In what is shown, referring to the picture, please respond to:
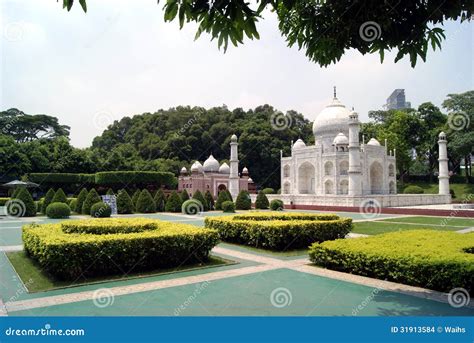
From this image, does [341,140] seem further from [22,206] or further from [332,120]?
[22,206]

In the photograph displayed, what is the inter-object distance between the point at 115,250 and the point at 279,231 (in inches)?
207

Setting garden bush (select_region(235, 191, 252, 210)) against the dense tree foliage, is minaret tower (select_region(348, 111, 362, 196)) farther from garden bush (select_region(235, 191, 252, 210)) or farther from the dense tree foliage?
the dense tree foliage

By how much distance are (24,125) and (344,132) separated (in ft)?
155

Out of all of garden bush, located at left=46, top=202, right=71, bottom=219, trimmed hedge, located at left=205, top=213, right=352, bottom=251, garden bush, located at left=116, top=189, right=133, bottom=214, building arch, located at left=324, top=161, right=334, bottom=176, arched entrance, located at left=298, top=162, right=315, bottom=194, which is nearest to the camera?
trimmed hedge, located at left=205, top=213, right=352, bottom=251

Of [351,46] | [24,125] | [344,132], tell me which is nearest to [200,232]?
[351,46]

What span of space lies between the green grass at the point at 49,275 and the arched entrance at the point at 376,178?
4106cm

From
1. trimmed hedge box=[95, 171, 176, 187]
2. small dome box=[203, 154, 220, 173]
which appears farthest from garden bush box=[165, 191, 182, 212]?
small dome box=[203, 154, 220, 173]

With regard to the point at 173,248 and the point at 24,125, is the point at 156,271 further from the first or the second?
the point at 24,125

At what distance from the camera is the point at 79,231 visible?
35.1 ft

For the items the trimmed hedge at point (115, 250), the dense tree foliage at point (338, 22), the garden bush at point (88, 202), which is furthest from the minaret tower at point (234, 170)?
the dense tree foliage at point (338, 22)

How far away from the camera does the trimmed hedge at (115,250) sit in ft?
28.1

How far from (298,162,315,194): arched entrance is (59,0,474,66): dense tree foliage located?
43.4 m

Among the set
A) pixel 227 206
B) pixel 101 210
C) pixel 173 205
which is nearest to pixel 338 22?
pixel 101 210

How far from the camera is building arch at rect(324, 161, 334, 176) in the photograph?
1801 inches
